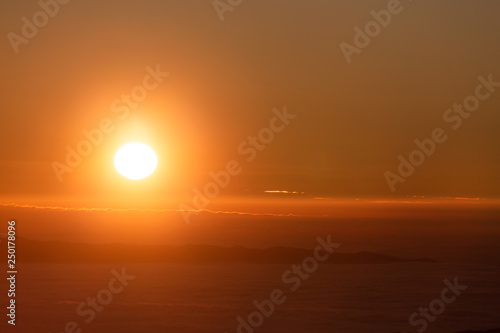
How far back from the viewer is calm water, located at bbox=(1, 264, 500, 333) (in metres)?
62.6

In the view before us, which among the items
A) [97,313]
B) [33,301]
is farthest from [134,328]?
[33,301]

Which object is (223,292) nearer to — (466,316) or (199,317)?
(199,317)
